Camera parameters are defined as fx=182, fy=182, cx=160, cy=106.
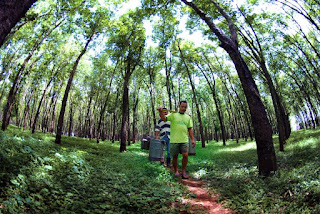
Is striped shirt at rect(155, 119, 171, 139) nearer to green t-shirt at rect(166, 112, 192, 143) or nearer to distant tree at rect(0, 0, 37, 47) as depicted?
green t-shirt at rect(166, 112, 192, 143)

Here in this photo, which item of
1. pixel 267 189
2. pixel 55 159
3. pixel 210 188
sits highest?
pixel 55 159

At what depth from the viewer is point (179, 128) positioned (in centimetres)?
581

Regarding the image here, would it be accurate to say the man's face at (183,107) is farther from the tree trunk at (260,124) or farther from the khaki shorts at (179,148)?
the tree trunk at (260,124)

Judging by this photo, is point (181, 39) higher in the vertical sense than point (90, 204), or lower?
higher

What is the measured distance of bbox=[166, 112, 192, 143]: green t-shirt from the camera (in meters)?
5.75

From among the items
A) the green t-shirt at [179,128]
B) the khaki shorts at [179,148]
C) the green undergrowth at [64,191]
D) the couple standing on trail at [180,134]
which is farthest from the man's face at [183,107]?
the green undergrowth at [64,191]

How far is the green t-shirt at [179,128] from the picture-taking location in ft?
18.9

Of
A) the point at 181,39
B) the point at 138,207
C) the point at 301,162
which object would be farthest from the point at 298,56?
the point at 138,207

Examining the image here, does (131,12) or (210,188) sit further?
(131,12)

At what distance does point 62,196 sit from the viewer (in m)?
3.14

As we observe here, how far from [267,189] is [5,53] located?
2379cm

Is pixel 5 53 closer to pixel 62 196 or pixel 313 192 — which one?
pixel 62 196

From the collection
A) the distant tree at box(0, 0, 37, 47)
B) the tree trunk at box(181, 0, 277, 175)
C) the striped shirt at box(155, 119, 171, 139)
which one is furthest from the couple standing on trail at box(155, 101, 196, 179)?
the distant tree at box(0, 0, 37, 47)

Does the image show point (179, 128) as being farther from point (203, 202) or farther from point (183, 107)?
point (203, 202)
